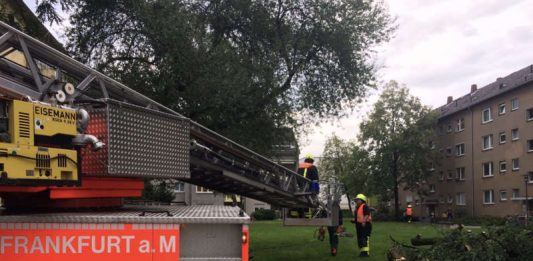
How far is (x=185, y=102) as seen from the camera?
45.6 ft

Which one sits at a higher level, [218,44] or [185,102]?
[218,44]

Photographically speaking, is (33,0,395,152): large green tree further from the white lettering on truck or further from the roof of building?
the roof of building

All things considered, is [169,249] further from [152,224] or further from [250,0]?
[250,0]

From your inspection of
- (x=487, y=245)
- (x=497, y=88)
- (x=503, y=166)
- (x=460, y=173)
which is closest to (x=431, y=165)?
(x=460, y=173)

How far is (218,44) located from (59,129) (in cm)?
970

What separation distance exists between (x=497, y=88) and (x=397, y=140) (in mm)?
9552

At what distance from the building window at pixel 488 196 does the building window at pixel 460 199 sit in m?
4.36

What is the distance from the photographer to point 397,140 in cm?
4856

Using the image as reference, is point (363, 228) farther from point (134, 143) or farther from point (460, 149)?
point (460, 149)

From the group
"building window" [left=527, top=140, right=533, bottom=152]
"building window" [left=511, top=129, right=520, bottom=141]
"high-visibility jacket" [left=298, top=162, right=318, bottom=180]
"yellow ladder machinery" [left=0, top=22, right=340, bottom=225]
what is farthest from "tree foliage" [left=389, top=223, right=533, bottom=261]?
"building window" [left=511, top=129, right=520, bottom=141]

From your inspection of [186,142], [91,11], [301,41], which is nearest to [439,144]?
[301,41]

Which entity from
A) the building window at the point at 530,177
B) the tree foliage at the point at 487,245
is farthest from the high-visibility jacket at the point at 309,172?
the building window at the point at 530,177

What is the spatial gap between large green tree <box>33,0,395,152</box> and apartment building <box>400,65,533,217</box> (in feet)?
91.6

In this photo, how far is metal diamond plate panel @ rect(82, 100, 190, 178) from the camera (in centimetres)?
562
